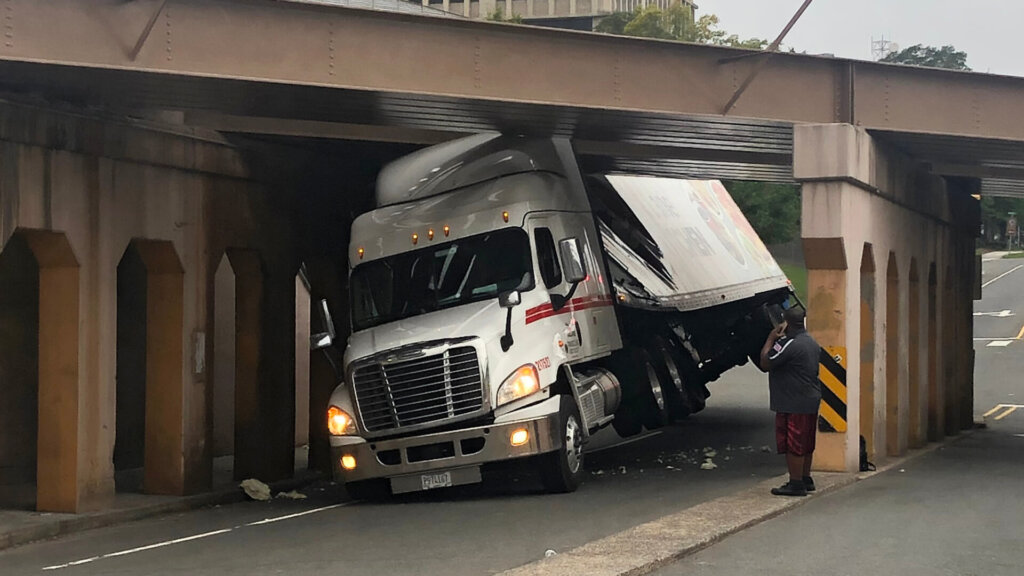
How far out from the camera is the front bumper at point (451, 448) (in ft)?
46.6

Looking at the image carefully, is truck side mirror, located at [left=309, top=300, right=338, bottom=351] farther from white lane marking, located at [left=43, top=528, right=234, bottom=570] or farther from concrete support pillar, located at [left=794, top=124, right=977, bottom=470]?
concrete support pillar, located at [left=794, top=124, right=977, bottom=470]

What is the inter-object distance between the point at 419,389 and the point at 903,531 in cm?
528

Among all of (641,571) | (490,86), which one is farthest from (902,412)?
(641,571)

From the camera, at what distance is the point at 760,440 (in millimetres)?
23625

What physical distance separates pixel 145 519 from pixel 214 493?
1.77m

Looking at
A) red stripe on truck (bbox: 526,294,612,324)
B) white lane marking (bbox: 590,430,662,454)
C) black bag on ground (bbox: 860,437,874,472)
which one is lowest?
white lane marking (bbox: 590,430,662,454)

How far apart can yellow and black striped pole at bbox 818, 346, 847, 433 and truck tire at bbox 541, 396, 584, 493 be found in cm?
295

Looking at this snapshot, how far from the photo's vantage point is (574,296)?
15828mm

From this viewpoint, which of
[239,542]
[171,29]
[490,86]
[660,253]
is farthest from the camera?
[660,253]

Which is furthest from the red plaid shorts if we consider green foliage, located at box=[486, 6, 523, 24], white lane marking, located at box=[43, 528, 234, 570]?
green foliage, located at box=[486, 6, 523, 24]

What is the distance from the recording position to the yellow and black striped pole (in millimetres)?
15922

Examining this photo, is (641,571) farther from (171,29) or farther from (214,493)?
(214,493)

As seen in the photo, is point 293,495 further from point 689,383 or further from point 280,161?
point 689,383

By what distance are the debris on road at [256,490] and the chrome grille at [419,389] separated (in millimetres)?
3327
